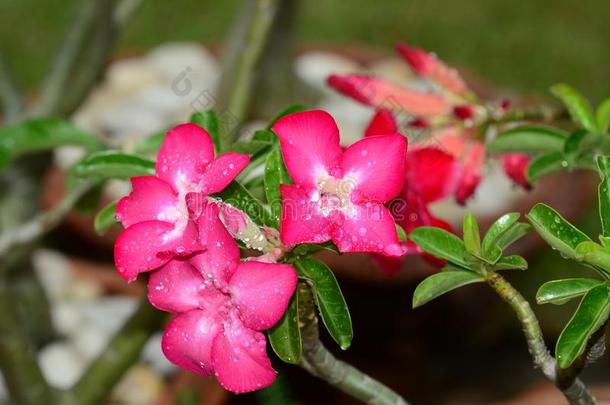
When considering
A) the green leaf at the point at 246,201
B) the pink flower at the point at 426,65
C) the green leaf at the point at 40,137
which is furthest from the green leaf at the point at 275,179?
the green leaf at the point at 40,137

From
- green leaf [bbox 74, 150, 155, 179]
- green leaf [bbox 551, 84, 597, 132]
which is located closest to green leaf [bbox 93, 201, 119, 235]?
green leaf [bbox 74, 150, 155, 179]

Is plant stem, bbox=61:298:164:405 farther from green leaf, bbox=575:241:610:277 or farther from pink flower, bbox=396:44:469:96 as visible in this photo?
green leaf, bbox=575:241:610:277

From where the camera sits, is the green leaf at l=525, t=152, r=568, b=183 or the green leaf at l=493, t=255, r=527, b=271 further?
the green leaf at l=525, t=152, r=568, b=183

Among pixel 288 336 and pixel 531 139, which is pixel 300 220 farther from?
pixel 531 139

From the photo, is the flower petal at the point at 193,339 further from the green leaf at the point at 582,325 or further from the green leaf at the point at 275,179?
the green leaf at the point at 582,325

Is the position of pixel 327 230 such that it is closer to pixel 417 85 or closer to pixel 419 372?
pixel 419 372

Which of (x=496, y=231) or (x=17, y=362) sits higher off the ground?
(x=496, y=231)

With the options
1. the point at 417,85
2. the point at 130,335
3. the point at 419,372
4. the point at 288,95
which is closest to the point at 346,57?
the point at 417,85

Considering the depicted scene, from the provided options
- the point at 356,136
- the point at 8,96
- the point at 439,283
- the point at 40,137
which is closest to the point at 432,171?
the point at 439,283
